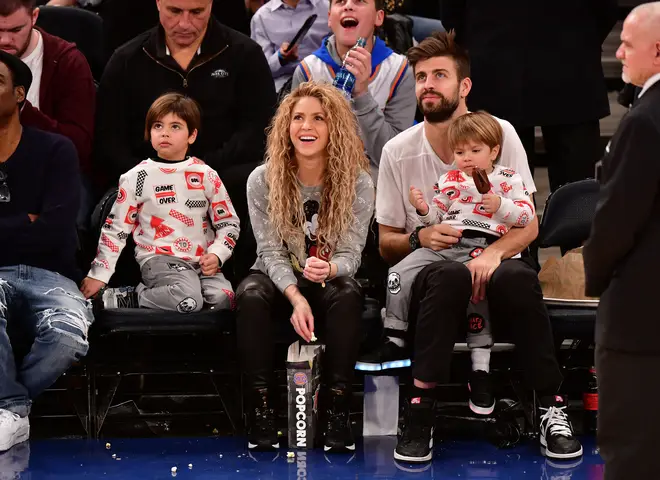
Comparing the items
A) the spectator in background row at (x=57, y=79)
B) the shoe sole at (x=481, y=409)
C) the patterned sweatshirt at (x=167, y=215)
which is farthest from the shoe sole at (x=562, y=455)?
the spectator in background row at (x=57, y=79)

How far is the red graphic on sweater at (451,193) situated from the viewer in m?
4.60

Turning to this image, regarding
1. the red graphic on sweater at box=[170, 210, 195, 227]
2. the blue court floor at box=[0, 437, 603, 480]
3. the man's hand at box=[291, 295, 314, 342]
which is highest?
the red graphic on sweater at box=[170, 210, 195, 227]

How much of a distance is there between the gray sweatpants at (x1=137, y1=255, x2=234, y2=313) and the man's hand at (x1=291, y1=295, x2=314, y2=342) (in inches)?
14.0

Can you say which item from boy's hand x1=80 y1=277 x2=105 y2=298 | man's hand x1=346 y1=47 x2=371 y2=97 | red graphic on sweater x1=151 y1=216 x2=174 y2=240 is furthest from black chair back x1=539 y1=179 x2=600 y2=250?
boy's hand x1=80 y1=277 x2=105 y2=298

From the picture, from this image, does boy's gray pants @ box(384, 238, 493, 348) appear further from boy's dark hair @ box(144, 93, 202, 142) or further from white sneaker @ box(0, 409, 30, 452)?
white sneaker @ box(0, 409, 30, 452)

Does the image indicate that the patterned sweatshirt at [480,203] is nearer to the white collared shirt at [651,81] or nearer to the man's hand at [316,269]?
the man's hand at [316,269]

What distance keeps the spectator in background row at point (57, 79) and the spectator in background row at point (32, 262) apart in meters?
0.42

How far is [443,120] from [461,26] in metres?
0.98

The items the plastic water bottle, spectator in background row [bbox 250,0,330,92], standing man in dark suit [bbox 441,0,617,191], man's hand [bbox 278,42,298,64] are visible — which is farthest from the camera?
spectator in background row [bbox 250,0,330,92]

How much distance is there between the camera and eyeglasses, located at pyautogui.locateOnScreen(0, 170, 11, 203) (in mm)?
4652

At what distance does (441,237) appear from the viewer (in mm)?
4559

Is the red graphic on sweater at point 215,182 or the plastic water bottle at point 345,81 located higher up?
the plastic water bottle at point 345,81

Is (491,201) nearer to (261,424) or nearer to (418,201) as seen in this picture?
(418,201)

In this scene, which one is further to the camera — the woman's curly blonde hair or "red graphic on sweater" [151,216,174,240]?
"red graphic on sweater" [151,216,174,240]
